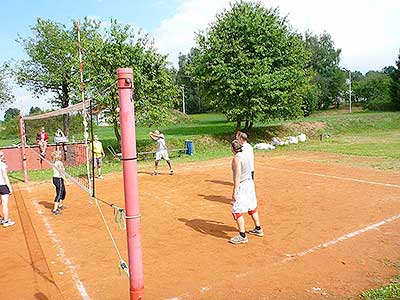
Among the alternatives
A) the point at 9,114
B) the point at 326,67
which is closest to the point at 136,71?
the point at 9,114

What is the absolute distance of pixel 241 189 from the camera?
6.77m

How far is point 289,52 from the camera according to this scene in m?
25.7

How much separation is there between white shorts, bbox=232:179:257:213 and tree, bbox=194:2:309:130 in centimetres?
1753

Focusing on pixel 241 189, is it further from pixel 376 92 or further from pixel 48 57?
pixel 376 92

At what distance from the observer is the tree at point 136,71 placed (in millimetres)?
20250

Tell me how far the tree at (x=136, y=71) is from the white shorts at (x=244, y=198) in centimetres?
1392

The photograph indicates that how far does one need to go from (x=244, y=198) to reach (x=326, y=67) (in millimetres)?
69470

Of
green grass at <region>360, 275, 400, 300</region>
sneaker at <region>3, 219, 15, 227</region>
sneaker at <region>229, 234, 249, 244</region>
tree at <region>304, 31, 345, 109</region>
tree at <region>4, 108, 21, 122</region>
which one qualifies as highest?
tree at <region>304, 31, 345, 109</region>

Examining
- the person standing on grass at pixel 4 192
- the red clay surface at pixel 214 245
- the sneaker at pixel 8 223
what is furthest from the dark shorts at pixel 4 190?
the red clay surface at pixel 214 245

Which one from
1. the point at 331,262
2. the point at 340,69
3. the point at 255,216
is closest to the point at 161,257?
the point at 255,216

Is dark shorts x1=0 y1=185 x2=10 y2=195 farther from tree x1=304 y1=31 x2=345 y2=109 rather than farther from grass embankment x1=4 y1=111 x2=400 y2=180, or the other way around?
tree x1=304 y1=31 x2=345 y2=109

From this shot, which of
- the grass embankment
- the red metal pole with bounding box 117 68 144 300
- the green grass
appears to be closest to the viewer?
the red metal pole with bounding box 117 68 144 300

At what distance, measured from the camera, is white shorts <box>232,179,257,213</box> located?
6688mm

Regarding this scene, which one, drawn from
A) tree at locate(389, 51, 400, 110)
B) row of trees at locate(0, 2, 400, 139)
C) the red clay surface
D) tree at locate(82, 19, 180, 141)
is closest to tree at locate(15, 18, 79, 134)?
row of trees at locate(0, 2, 400, 139)
